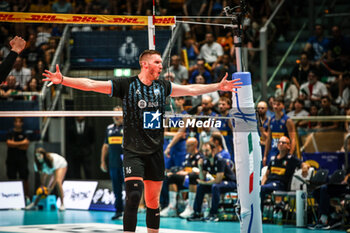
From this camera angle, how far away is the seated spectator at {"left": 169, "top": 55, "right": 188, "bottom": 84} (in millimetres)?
14995

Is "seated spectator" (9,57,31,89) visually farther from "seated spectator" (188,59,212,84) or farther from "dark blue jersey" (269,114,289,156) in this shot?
"dark blue jersey" (269,114,289,156)

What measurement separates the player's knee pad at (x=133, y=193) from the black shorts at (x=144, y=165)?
10 centimetres

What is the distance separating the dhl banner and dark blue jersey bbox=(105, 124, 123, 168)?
458cm

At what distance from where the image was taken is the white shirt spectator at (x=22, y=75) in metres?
12.3

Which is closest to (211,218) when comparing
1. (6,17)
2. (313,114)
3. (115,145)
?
(115,145)

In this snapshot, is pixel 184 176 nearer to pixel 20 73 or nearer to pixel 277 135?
pixel 277 135

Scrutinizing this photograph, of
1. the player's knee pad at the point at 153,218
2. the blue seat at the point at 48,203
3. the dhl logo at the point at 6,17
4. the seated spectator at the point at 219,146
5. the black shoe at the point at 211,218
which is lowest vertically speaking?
the black shoe at the point at 211,218

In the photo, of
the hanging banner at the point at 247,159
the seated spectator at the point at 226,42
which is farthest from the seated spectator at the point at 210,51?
the hanging banner at the point at 247,159

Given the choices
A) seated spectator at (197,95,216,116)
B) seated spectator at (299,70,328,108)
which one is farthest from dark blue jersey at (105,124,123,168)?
seated spectator at (299,70,328,108)

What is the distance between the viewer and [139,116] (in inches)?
298

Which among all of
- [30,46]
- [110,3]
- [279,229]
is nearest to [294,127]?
[279,229]

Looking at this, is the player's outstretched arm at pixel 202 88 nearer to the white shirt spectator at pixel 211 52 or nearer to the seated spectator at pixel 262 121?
the seated spectator at pixel 262 121

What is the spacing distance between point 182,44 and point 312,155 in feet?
18.3

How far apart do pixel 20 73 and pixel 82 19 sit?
11.8 feet
